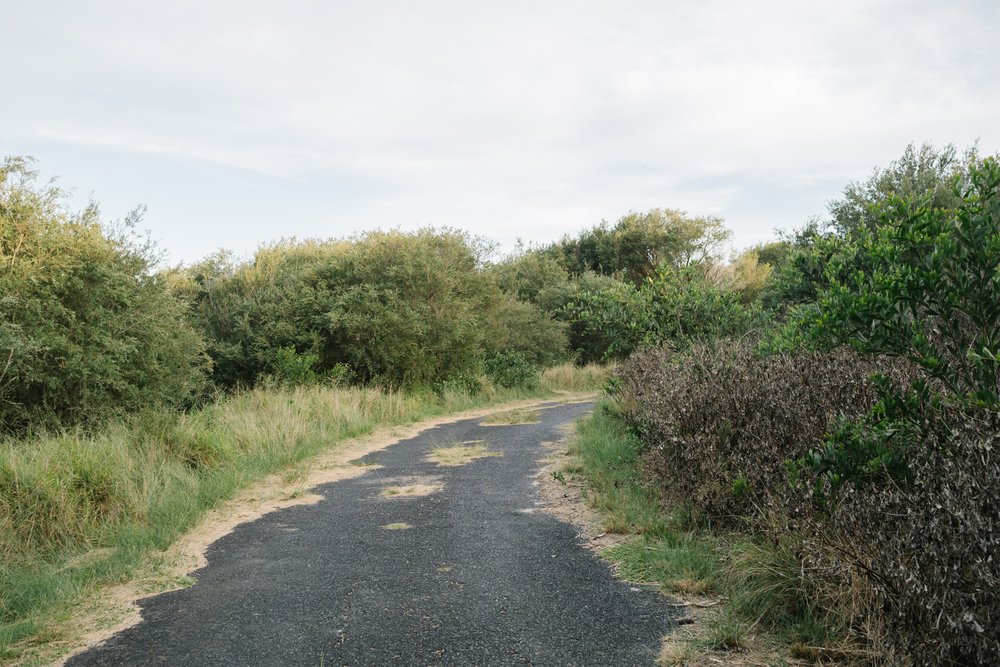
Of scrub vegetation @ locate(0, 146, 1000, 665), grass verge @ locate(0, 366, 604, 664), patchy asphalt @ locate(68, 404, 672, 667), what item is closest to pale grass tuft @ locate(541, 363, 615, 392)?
scrub vegetation @ locate(0, 146, 1000, 665)

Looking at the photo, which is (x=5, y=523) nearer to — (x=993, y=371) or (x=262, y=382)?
(x=993, y=371)

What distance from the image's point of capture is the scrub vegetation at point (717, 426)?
3.45 metres

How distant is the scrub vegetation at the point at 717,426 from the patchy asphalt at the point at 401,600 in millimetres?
524

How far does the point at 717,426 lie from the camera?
607 cm

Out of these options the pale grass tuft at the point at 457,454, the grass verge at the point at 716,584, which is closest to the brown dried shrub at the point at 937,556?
the grass verge at the point at 716,584

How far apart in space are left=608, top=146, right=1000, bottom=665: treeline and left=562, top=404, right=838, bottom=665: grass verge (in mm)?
25

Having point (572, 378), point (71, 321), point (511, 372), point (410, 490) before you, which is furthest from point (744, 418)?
point (572, 378)

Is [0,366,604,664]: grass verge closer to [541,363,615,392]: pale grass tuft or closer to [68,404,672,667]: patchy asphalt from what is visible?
[68,404,672,667]: patchy asphalt

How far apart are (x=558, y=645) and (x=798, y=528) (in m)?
1.72

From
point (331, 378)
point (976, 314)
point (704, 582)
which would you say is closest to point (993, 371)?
point (976, 314)

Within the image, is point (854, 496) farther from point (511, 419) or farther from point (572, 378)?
point (572, 378)

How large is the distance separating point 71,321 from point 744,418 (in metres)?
11.0

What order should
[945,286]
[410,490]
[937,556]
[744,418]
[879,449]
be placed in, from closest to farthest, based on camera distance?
1. [937,556]
2. [945,286]
3. [879,449]
4. [744,418]
5. [410,490]

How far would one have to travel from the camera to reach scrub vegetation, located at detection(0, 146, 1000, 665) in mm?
3445
